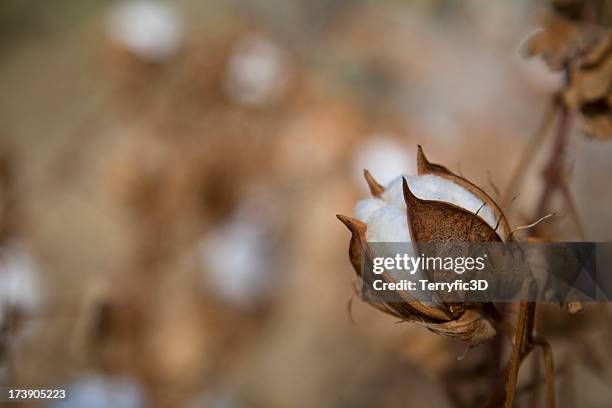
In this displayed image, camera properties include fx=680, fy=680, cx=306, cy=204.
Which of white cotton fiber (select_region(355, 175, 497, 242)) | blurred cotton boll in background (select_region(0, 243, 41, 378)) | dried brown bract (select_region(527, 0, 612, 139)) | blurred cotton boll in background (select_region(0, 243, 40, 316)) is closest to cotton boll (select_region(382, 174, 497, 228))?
white cotton fiber (select_region(355, 175, 497, 242))

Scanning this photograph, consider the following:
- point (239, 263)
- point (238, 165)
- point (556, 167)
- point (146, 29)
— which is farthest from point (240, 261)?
point (556, 167)

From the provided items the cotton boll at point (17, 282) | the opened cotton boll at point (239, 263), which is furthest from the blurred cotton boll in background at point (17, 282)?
the opened cotton boll at point (239, 263)

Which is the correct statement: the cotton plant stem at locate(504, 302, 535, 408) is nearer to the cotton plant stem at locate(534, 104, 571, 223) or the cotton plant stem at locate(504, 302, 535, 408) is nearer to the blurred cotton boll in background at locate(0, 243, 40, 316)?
the cotton plant stem at locate(534, 104, 571, 223)

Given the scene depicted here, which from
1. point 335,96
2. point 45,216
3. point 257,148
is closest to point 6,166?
point 45,216

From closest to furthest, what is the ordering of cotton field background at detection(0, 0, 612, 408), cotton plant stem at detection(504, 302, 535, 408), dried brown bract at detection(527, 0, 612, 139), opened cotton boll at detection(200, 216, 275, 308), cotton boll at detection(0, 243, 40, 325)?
cotton plant stem at detection(504, 302, 535, 408) < dried brown bract at detection(527, 0, 612, 139) < cotton boll at detection(0, 243, 40, 325) < cotton field background at detection(0, 0, 612, 408) < opened cotton boll at detection(200, 216, 275, 308)

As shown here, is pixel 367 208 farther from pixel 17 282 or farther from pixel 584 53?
pixel 17 282

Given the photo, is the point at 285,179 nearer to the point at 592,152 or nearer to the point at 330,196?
the point at 330,196
